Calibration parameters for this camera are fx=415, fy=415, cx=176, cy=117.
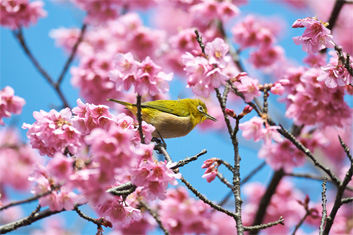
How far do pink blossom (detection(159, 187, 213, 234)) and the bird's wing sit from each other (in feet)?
4.98

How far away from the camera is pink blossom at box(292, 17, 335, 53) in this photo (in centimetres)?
267

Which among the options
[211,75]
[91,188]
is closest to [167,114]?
[211,75]

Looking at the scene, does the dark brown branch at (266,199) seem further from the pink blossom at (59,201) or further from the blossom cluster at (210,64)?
the pink blossom at (59,201)

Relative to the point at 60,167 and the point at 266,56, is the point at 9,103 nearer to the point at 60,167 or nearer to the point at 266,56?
the point at 60,167

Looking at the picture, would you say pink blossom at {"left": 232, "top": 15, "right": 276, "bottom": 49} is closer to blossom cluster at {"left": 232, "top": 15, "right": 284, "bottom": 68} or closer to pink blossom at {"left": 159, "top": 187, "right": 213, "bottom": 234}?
blossom cluster at {"left": 232, "top": 15, "right": 284, "bottom": 68}

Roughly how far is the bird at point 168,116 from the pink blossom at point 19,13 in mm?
2503

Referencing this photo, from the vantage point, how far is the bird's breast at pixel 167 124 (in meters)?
3.72

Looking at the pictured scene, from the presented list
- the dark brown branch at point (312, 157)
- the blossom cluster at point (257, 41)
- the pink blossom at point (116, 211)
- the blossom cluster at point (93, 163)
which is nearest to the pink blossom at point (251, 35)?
the blossom cluster at point (257, 41)

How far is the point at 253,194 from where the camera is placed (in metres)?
6.91

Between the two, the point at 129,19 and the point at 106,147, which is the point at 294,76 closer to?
the point at 106,147

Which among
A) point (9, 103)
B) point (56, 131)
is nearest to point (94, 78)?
point (9, 103)

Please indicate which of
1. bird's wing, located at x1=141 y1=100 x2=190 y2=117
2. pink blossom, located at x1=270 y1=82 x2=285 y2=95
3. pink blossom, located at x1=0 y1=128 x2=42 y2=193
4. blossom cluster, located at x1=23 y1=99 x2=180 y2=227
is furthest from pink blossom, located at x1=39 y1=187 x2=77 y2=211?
pink blossom, located at x1=0 y1=128 x2=42 y2=193

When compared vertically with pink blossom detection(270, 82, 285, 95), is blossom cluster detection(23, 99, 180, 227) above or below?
below

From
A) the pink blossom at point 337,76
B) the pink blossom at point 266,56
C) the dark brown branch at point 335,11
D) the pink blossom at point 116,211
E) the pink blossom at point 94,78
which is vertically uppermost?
the pink blossom at point 266,56
